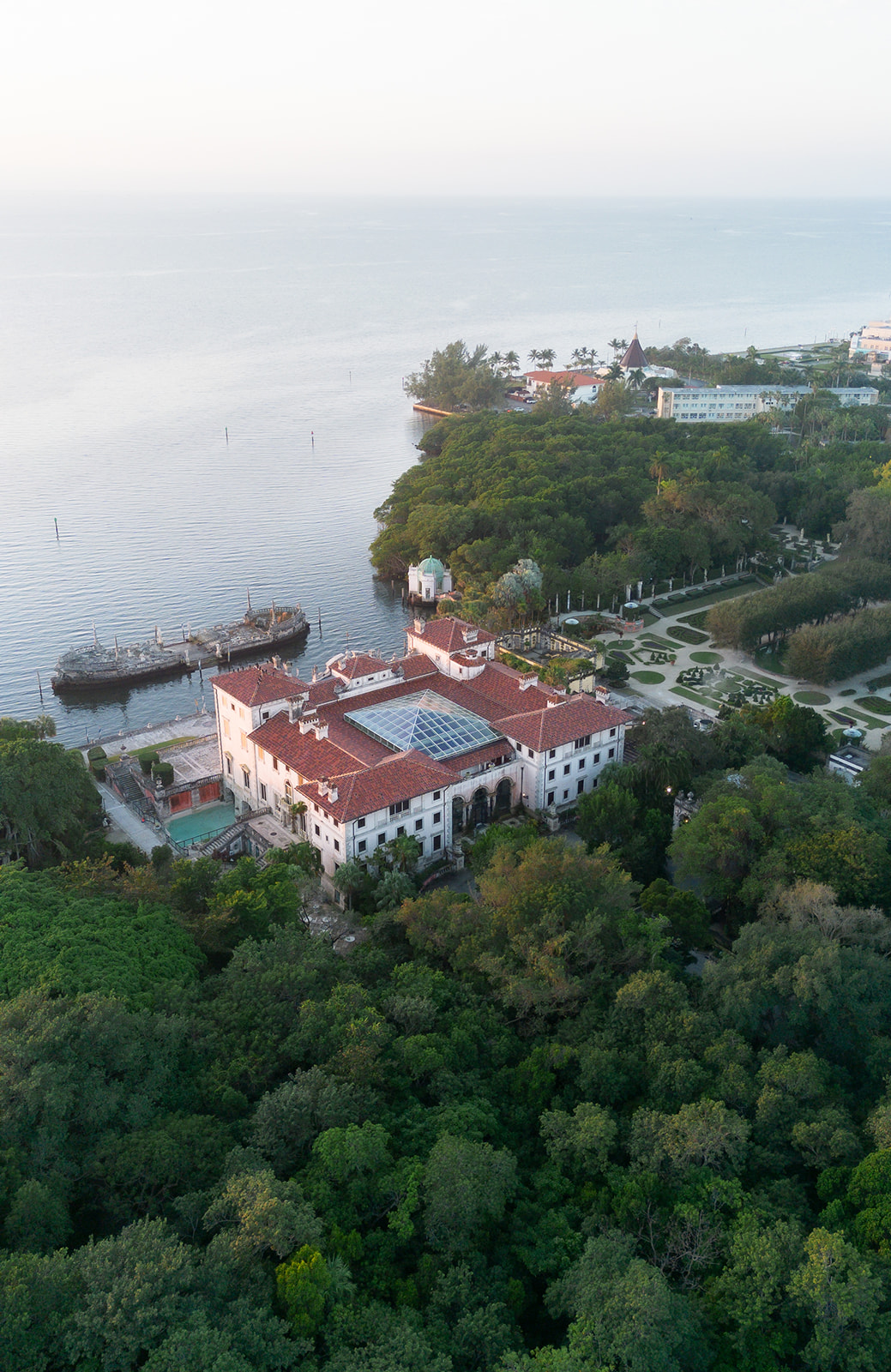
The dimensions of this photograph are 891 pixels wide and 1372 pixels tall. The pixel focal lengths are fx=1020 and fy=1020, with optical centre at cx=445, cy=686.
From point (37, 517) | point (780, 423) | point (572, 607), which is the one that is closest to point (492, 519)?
point (572, 607)

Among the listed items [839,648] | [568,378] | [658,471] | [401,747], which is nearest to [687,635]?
[839,648]

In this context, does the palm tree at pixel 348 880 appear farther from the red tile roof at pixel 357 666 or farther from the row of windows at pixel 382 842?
the red tile roof at pixel 357 666

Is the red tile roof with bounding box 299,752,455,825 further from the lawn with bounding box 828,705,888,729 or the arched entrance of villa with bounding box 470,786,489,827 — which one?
the lawn with bounding box 828,705,888,729

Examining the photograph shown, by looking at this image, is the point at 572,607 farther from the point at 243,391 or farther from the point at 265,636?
the point at 243,391

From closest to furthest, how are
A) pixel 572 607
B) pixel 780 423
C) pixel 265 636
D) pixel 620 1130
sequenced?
pixel 620 1130, pixel 265 636, pixel 572 607, pixel 780 423

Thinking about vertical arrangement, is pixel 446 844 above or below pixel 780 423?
below

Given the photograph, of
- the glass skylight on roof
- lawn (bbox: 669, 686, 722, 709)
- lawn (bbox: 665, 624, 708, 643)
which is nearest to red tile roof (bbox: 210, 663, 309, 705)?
the glass skylight on roof
